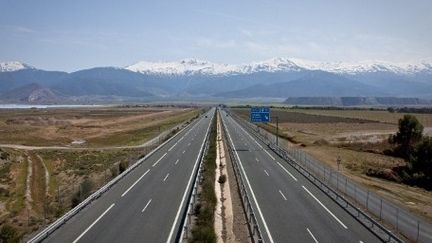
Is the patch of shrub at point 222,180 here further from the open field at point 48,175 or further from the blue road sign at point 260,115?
the blue road sign at point 260,115

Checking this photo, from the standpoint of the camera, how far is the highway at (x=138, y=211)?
25970 mm

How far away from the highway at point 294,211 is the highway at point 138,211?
5.55 m

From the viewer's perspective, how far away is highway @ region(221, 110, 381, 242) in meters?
27.5

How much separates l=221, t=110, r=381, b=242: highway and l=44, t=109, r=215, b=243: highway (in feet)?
18.2

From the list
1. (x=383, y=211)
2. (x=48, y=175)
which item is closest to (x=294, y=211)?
(x=383, y=211)

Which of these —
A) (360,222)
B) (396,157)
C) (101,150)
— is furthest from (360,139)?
(360,222)

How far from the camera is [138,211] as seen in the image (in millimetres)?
31797

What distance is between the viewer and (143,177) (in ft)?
152

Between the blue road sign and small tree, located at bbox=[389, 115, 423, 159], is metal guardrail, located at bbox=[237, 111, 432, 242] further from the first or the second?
the blue road sign

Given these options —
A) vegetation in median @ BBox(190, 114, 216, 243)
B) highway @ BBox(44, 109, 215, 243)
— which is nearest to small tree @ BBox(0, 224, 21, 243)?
highway @ BBox(44, 109, 215, 243)

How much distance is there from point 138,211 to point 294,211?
10542mm

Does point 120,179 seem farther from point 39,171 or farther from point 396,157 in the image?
point 396,157

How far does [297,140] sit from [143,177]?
56.1 meters

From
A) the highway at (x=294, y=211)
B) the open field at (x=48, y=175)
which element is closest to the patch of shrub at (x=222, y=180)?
the highway at (x=294, y=211)
